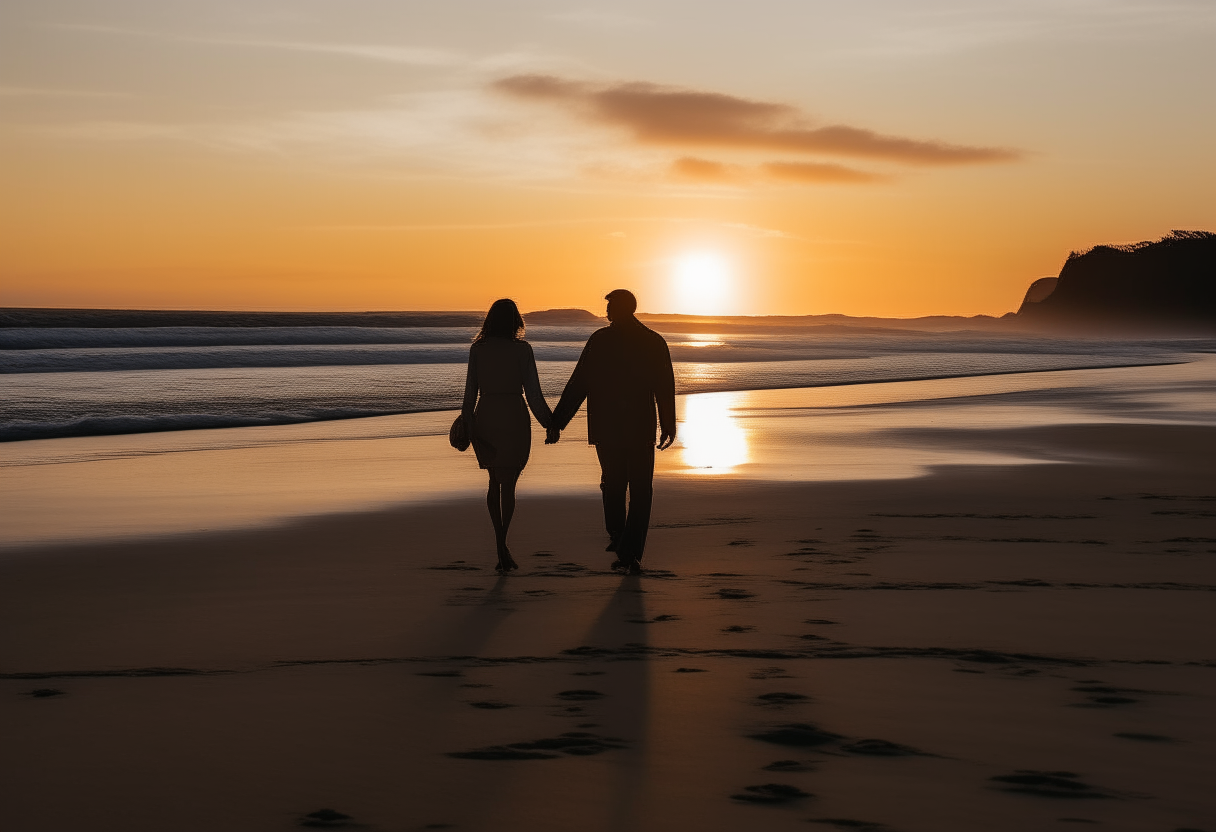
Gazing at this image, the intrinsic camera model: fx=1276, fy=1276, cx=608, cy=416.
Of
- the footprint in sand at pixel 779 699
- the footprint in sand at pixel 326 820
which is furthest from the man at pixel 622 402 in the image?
the footprint in sand at pixel 326 820

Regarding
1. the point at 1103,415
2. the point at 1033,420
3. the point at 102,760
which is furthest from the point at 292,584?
the point at 1103,415

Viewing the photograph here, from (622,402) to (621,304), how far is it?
25.8 inches

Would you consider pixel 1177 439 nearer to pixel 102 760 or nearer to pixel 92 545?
pixel 92 545

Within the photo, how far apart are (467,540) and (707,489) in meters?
3.41

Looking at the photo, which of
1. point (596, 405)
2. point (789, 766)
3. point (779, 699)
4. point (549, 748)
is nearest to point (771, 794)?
point (789, 766)

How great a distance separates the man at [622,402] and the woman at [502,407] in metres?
0.23

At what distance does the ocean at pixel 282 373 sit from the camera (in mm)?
21688

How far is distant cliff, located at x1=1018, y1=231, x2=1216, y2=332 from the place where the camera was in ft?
483

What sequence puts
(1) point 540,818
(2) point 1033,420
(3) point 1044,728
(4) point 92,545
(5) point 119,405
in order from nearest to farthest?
(1) point 540,818
(3) point 1044,728
(4) point 92,545
(2) point 1033,420
(5) point 119,405

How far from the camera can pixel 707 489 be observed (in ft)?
39.4

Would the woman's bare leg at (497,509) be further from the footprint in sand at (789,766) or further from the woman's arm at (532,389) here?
the footprint in sand at (789,766)

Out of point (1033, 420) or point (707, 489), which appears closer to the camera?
point (707, 489)

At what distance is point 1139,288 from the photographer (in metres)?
151

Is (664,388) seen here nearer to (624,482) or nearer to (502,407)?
(624,482)
